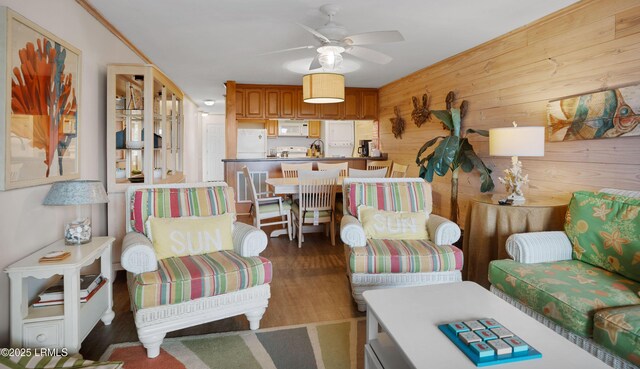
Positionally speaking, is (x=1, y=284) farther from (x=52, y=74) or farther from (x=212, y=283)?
(x=52, y=74)

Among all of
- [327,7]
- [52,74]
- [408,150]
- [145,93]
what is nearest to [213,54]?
[145,93]

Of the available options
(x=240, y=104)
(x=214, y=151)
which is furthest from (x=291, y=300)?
(x=214, y=151)

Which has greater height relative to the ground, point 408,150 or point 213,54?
point 213,54

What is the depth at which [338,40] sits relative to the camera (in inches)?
122

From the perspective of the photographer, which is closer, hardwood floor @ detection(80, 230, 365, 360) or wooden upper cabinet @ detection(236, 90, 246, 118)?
hardwood floor @ detection(80, 230, 365, 360)

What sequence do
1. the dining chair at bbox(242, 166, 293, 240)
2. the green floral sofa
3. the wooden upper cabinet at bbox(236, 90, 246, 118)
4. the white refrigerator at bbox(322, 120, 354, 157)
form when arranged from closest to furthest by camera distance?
the green floral sofa
the dining chair at bbox(242, 166, 293, 240)
the wooden upper cabinet at bbox(236, 90, 246, 118)
the white refrigerator at bbox(322, 120, 354, 157)

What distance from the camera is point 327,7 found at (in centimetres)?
280

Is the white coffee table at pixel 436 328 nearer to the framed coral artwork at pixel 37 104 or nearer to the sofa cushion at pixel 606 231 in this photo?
the sofa cushion at pixel 606 231

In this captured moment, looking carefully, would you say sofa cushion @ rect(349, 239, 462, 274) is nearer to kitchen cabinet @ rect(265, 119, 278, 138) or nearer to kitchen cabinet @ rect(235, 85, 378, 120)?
kitchen cabinet @ rect(235, 85, 378, 120)

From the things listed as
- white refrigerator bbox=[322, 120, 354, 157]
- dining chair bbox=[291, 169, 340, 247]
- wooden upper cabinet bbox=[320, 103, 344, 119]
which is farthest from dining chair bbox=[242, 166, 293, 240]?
white refrigerator bbox=[322, 120, 354, 157]

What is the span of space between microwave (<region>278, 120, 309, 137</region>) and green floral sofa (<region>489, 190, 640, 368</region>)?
641cm

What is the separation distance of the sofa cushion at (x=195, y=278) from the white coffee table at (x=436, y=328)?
0.77 m

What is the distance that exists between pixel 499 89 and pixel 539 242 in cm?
196

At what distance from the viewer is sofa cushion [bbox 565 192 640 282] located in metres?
1.93
